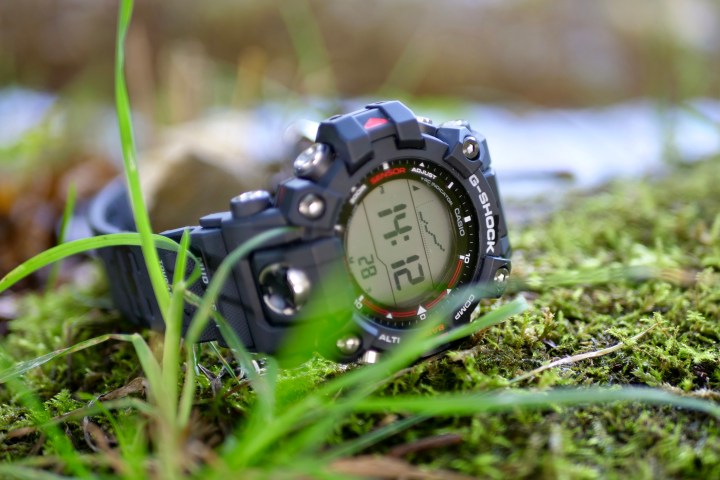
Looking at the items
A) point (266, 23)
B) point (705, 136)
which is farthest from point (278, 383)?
point (266, 23)

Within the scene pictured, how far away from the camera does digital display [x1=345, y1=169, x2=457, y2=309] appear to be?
5.43 feet

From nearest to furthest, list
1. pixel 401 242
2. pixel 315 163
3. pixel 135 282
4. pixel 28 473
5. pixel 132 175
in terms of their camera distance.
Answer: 1. pixel 28 473
2. pixel 132 175
3. pixel 315 163
4. pixel 401 242
5. pixel 135 282

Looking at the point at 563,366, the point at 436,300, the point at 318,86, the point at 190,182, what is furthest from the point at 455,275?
the point at 318,86

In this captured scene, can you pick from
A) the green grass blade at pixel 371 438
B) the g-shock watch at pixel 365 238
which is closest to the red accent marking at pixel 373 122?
the g-shock watch at pixel 365 238

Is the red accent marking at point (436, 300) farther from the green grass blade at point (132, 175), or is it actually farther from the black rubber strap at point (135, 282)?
the green grass blade at point (132, 175)

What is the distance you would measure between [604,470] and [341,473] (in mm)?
495

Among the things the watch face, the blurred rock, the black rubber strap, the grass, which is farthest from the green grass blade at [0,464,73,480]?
the blurred rock

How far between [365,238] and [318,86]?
2.49 metres

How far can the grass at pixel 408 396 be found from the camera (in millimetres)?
1290

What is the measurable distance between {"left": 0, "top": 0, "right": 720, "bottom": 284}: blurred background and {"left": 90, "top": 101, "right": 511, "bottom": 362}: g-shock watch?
104cm

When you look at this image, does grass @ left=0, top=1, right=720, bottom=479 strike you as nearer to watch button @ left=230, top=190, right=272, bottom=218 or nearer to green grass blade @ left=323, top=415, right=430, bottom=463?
green grass blade @ left=323, top=415, right=430, bottom=463

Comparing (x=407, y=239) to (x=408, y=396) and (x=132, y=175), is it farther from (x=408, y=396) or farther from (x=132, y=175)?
(x=132, y=175)

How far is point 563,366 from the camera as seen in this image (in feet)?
5.51

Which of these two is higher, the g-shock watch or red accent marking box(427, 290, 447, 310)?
the g-shock watch
